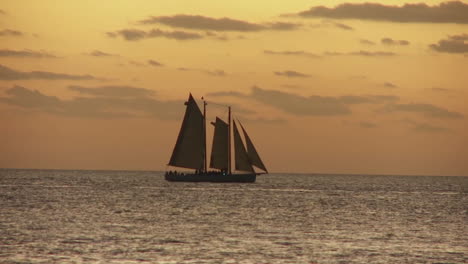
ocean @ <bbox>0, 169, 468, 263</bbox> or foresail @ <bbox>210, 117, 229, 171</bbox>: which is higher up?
foresail @ <bbox>210, 117, 229, 171</bbox>

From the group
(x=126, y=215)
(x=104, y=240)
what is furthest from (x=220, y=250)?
(x=126, y=215)

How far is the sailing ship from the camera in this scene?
156 meters

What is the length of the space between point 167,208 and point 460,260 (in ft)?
168

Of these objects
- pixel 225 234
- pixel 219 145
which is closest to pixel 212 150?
pixel 219 145

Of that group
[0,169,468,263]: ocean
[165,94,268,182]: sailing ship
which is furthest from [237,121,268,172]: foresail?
[0,169,468,263]: ocean

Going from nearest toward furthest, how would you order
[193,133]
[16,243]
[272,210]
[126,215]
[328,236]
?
1. [16,243]
2. [328,236]
3. [126,215]
4. [272,210]
5. [193,133]

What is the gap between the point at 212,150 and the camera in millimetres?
159125

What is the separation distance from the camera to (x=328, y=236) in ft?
220

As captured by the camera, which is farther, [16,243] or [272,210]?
[272,210]

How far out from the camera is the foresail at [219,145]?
159 metres

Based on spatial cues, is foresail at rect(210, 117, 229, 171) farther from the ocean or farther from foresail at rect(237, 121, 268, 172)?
the ocean

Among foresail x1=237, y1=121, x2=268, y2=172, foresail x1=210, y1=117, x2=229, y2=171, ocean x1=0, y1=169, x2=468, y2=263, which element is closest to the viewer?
ocean x1=0, y1=169, x2=468, y2=263

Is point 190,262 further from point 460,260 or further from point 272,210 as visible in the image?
point 272,210

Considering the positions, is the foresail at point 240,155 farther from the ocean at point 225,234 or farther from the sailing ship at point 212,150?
the ocean at point 225,234
